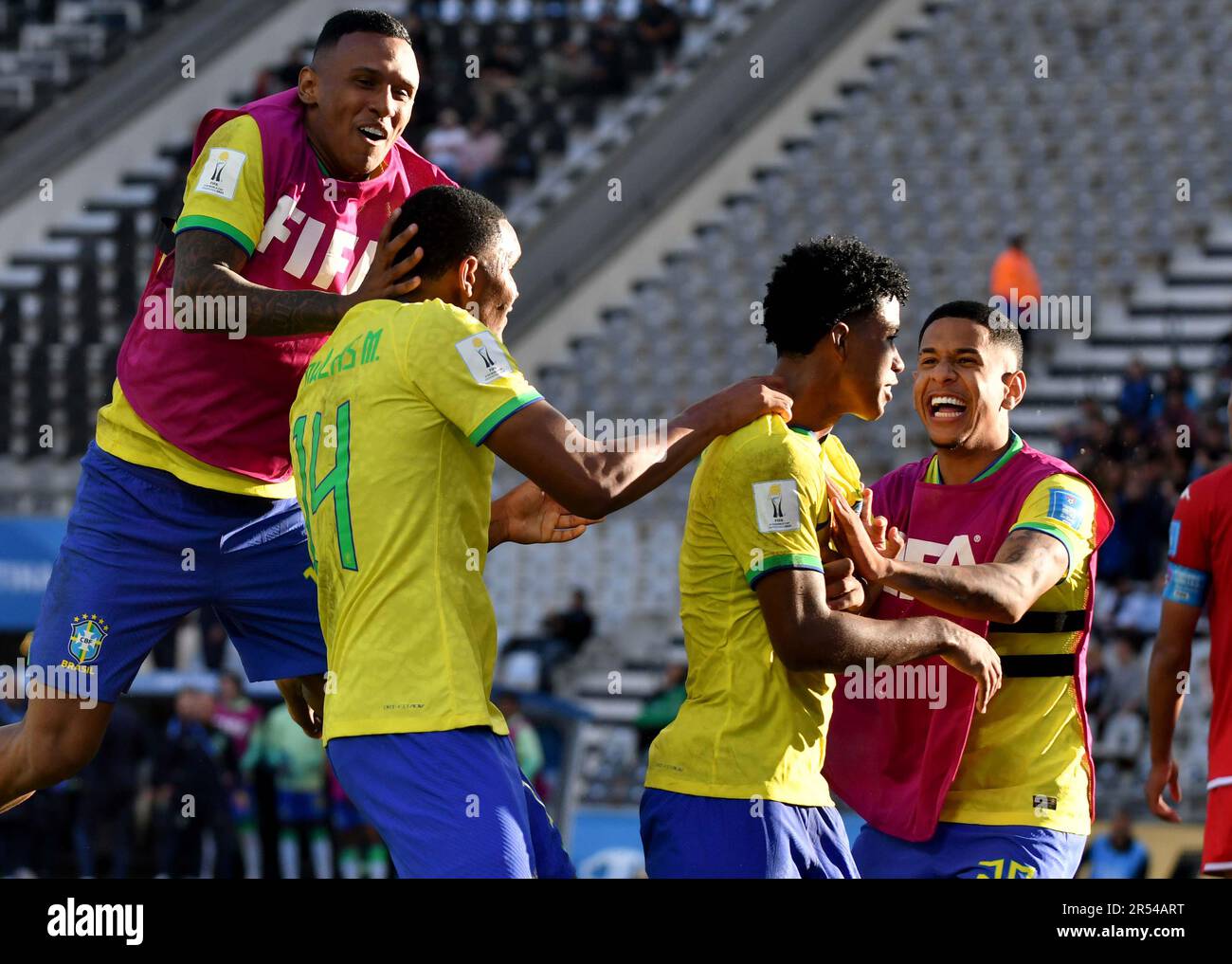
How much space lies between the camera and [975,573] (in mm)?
4512

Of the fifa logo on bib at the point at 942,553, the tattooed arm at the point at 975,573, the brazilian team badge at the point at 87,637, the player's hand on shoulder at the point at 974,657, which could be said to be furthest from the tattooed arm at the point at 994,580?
the brazilian team badge at the point at 87,637

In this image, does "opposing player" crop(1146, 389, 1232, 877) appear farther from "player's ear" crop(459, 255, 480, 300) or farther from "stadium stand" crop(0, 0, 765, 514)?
"stadium stand" crop(0, 0, 765, 514)

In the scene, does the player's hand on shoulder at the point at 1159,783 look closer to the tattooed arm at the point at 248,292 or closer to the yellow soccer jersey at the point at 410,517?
the yellow soccer jersey at the point at 410,517

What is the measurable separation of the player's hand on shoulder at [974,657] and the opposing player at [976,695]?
24 centimetres

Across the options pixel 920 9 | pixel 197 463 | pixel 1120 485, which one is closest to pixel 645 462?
pixel 197 463

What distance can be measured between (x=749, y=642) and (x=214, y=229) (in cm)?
170

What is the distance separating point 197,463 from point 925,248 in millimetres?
13065

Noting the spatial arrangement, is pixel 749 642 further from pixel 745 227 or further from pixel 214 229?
pixel 745 227

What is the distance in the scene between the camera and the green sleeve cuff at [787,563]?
414 centimetres

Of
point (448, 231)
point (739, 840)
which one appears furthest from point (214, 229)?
point (739, 840)

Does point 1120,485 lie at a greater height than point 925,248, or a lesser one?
lesser
